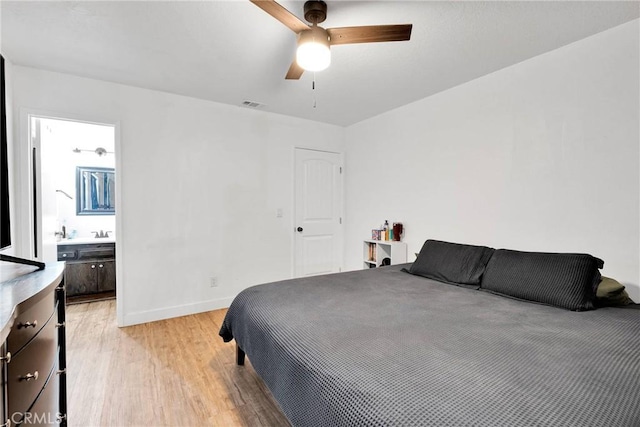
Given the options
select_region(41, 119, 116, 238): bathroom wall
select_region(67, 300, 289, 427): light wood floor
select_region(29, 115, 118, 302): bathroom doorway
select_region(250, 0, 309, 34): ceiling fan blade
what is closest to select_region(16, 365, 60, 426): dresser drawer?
select_region(67, 300, 289, 427): light wood floor

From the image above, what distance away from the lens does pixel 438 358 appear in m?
1.22

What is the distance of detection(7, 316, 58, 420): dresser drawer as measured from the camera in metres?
0.89

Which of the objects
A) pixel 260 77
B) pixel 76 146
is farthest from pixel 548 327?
pixel 76 146

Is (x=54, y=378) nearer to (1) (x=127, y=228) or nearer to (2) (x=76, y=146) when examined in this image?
(1) (x=127, y=228)

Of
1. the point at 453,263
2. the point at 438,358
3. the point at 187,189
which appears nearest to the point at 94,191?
the point at 187,189

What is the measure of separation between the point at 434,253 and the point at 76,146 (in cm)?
495

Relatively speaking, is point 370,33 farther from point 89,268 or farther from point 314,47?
point 89,268

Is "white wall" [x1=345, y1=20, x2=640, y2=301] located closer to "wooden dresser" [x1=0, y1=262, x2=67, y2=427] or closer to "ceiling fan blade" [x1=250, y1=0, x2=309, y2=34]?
"ceiling fan blade" [x1=250, y1=0, x2=309, y2=34]

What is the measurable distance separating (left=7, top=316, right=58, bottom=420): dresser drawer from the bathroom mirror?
3.90 metres

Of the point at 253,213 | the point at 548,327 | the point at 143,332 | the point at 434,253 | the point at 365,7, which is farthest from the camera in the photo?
the point at 253,213

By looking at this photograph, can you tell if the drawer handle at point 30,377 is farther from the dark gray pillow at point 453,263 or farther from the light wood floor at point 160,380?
the dark gray pillow at point 453,263

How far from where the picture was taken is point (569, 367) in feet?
3.78

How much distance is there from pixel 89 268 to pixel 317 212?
3094 millimetres

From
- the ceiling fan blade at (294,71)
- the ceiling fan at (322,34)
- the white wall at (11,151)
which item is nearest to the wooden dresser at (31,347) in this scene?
the white wall at (11,151)
